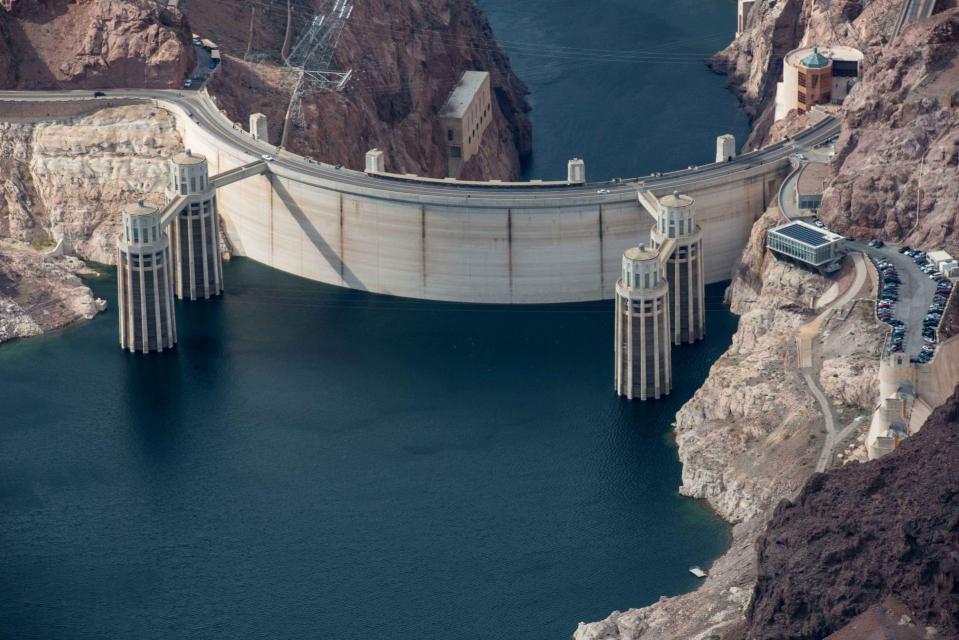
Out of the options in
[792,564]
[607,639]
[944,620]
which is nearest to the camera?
[944,620]

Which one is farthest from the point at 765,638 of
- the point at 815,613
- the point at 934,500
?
the point at 934,500

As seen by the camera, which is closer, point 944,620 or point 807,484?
point 944,620

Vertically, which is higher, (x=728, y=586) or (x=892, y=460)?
(x=892, y=460)

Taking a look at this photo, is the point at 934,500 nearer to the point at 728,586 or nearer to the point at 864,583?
the point at 864,583

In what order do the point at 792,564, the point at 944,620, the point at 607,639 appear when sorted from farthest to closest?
1. the point at 607,639
2. the point at 792,564
3. the point at 944,620

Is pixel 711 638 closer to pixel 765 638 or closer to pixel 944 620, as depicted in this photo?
pixel 765 638

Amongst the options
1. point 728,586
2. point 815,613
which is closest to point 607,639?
point 728,586

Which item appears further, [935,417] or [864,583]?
[935,417]
